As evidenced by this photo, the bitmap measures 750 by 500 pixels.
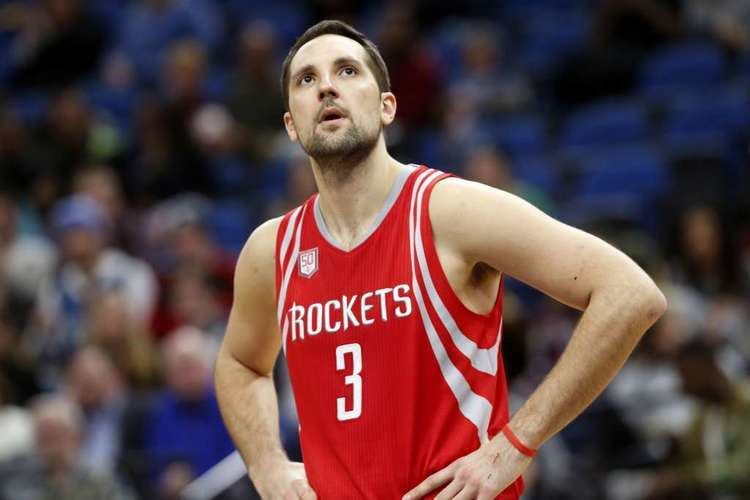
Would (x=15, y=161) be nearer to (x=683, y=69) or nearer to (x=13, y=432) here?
(x=13, y=432)

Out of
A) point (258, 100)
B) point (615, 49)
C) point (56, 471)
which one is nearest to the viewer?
point (56, 471)

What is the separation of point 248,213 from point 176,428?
345 centimetres

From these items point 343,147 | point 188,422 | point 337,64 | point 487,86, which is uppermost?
point 337,64

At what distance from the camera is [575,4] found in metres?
13.4

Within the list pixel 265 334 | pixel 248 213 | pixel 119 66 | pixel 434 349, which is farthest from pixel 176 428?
pixel 119 66

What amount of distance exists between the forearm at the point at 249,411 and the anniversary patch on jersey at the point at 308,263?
50 cm

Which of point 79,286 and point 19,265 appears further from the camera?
point 19,265

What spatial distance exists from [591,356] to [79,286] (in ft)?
23.6

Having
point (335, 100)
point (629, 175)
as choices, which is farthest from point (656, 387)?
point (335, 100)

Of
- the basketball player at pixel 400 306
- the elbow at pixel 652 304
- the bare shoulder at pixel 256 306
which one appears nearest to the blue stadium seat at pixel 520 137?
the bare shoulder at pixel 256 306

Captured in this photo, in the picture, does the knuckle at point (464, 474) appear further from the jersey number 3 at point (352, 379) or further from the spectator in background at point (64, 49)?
the spectator in background at point (64, 49)

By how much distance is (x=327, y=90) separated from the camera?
4250mm

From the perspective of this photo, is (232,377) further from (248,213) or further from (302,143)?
(248,213)

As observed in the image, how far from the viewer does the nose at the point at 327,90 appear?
4250 mm
